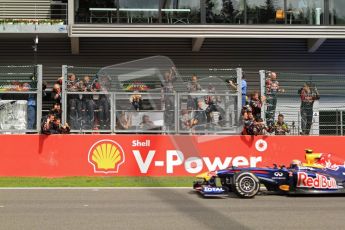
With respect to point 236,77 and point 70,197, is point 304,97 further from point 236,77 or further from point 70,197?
point 70,197

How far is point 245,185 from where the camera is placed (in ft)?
41.3

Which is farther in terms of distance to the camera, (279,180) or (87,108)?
(87,108)

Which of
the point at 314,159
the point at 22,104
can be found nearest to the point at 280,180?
the point at 314,159

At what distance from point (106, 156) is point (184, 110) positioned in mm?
2779

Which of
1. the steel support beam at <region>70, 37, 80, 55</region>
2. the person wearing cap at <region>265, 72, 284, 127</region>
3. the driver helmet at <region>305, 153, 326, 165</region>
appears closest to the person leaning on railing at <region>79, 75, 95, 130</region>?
the person wearing cap at <region>265, 72, 284, 127</region>

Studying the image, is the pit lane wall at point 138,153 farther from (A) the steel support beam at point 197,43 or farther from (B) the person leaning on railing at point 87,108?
(A) the steel support beam at point 197,43

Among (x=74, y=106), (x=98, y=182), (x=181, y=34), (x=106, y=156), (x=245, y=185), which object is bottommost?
(x=98, y=182)

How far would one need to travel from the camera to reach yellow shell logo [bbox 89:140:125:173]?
17.0 m

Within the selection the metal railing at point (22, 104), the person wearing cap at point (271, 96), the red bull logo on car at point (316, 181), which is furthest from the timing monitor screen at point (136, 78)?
the red bull logo on car at point (316, 181)

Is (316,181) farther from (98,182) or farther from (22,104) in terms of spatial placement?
(22,104)

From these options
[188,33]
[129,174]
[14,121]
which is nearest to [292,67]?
[188,33]

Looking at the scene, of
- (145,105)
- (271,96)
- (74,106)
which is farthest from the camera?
(271,96)

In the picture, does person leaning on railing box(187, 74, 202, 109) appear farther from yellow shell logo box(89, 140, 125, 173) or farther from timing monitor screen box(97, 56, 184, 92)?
yellow shell logo box(89, 140, 125, 173)

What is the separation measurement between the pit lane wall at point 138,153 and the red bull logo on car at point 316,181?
4.52 m
